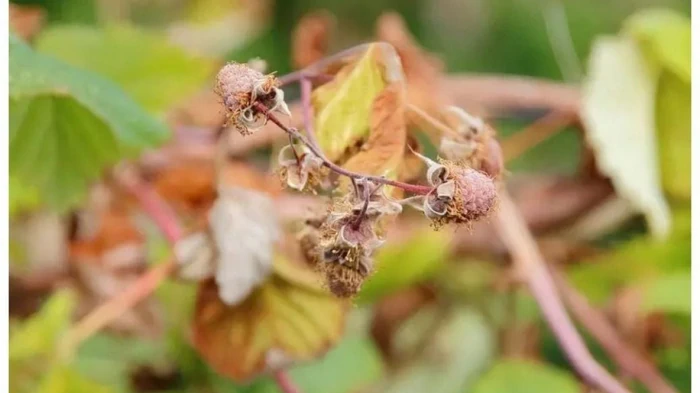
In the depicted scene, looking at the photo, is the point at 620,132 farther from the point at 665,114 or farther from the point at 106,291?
the point at 106,291

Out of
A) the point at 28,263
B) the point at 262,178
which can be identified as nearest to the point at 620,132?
the point at 262,178

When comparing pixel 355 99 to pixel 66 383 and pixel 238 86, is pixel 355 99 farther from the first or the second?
pixel 66 383

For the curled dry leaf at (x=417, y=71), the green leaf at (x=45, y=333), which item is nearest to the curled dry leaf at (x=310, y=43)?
the curled dry leaf at (x=417, y=71)

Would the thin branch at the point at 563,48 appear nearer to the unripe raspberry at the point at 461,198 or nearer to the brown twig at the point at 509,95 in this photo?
the brown twig at the point at 509,95

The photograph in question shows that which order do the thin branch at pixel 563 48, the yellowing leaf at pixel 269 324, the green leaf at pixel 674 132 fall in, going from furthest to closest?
the thin branch at pixel 563 48 < the green leaf at pixel 674 132 < the yellowing leaf at pixel 269 324

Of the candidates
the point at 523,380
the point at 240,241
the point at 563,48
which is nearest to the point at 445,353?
the point at 523,380
